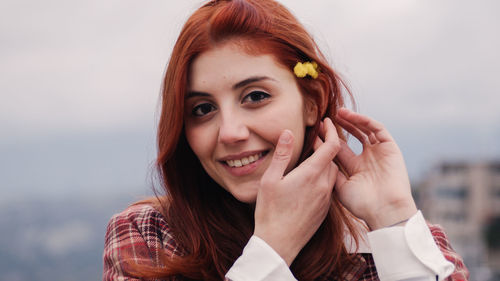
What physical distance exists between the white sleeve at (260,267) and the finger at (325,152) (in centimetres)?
43

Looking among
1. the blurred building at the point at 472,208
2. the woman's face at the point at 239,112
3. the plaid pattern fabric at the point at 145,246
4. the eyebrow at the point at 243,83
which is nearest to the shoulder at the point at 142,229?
the plaid pattern fabric at the point at 145,246

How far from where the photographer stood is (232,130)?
231 centimetres

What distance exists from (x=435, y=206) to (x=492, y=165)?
890 cm

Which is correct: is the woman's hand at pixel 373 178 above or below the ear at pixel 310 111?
below

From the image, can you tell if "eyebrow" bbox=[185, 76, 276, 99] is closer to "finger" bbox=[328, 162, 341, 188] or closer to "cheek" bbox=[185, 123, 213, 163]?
"cheek" bbox=[185, 123, 213, 163]

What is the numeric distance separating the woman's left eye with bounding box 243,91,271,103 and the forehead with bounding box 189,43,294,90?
3.2 inches

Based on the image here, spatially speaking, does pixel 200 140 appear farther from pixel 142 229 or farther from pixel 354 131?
pixel 354 131

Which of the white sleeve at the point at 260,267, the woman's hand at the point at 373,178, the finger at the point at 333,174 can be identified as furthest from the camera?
the finger at the point at 333,174

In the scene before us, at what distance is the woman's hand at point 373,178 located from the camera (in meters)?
2.36

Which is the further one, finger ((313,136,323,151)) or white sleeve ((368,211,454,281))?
finger ((313,136,323,151))

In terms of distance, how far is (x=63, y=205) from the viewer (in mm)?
114500

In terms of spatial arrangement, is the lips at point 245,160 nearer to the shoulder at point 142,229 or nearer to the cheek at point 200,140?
the cheek at point 200,140

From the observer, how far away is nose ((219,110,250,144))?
231 centimetres

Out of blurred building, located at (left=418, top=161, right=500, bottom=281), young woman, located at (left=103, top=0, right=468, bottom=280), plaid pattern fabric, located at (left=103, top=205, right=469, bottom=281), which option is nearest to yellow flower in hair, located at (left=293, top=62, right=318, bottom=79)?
young woman, located at (left=103, top=0, right=468, bottom=280)
